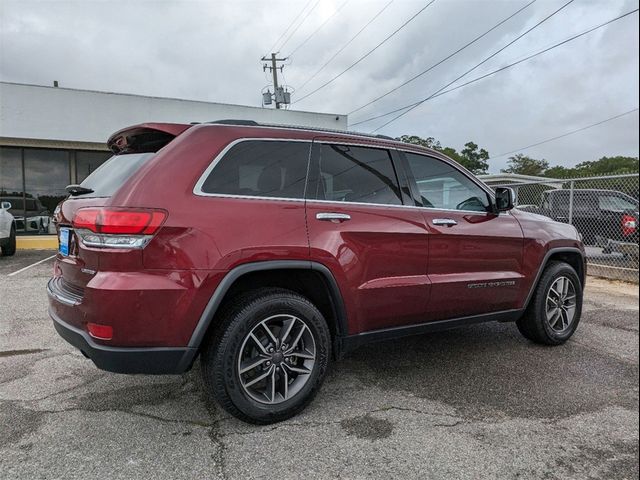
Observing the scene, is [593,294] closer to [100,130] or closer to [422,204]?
[422,204]

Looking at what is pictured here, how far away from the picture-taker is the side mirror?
3984mm

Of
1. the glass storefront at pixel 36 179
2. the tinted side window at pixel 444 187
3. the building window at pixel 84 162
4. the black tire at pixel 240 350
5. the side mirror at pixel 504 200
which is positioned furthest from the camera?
the building window at pixel 84 162

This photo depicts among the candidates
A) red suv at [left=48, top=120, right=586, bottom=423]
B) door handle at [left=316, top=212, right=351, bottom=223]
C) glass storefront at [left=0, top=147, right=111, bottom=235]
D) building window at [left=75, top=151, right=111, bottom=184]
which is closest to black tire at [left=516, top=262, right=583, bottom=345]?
red suv at [left=48, top=120, right=586, bottom=423]

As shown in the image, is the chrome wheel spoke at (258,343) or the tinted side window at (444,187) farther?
the tinted side window at (444,187)

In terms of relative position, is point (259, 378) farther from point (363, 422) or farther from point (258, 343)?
point (363, 422)

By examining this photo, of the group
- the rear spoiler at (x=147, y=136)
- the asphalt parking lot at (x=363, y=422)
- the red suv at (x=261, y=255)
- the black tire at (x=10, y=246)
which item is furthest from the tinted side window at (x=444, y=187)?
the black tire at (x=10, y=246)

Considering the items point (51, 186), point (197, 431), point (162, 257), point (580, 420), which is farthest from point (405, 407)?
point (51, 186)

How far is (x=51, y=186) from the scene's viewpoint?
15781 millimetres

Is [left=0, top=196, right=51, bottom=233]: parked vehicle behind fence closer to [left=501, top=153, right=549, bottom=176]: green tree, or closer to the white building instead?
the white building

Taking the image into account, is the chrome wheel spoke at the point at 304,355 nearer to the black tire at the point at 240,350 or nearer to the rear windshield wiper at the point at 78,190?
the black tire at the point at 240,350

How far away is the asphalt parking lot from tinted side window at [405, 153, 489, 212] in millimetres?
1289

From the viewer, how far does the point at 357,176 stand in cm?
335

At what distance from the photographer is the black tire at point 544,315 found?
13.9 feet

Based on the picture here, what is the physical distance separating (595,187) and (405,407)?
179 inches
